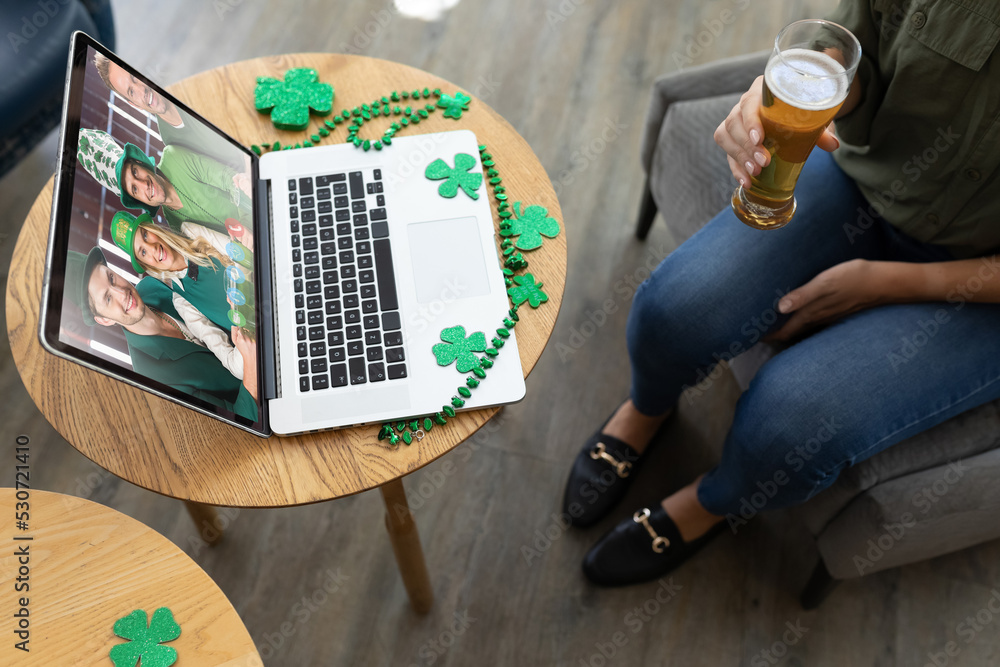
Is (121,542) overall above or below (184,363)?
below

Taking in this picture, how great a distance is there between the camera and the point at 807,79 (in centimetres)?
80

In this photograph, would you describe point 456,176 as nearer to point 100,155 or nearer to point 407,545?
point 100,155

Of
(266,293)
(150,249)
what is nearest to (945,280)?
(266,293)

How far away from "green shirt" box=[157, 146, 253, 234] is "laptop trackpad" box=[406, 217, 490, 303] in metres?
0.24

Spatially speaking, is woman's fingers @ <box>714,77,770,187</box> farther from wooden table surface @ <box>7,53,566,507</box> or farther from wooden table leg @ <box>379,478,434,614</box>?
wooden table leg @ <box>379,478,434,614</box>

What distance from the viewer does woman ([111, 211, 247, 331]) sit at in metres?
0.80

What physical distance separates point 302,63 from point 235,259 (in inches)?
16.3

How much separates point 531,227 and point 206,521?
84cm

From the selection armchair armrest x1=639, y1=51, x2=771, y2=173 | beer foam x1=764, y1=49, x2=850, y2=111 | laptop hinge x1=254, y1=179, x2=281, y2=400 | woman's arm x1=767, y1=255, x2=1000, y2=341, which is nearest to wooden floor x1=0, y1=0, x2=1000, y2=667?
armchair armrest x1=639, y1=51, x2=771, y2=173

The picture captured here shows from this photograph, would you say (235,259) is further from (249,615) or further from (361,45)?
(361,45)

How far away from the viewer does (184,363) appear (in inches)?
30.8

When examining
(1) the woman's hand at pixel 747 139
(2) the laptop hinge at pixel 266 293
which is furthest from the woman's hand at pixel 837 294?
(2) the laptop hinge at pixel 266 293

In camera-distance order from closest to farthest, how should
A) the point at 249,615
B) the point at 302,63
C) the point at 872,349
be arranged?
the point at 872,349 → the point at 302,63 → the point at 249,615

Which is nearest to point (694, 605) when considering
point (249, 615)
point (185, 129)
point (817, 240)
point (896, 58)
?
point (817, 240)
